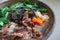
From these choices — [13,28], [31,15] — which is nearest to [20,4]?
[31,15]

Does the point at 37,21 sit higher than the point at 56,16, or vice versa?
the point at 56,16

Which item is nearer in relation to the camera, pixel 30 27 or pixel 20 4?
pixel 30 27

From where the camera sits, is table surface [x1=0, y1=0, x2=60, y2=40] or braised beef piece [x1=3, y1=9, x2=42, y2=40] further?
table surface [x1=0, y1=0, x2=60, y2=40]

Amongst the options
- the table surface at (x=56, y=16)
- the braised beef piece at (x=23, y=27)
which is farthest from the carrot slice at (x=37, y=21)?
the table surface at (x=56, y=16)

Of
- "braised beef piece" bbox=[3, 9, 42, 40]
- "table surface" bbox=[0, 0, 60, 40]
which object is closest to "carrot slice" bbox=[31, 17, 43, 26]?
"braised beef piece" bbox=[3, 9, 42, 40]

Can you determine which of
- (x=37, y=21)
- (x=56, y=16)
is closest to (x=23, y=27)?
(x=37, y=21)

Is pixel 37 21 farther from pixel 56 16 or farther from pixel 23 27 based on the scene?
pixel 56 16

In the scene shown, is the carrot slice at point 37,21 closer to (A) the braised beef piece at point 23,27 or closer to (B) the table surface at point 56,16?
(A) the braised beef piece at point 23,27

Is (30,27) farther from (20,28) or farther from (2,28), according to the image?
(2,28)

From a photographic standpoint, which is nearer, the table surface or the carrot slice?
the carrot slice

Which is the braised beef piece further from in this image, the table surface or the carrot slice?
the table surface

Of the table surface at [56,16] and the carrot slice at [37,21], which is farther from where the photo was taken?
the table surface at [56,16]
